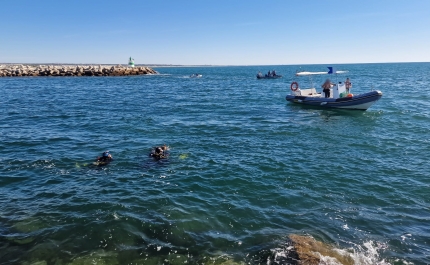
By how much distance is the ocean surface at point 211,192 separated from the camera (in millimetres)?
9242

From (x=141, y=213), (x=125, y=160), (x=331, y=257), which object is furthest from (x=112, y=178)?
(x=331, y=257)

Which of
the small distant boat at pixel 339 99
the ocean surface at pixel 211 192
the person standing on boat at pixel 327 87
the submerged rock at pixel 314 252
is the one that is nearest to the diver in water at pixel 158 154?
the ocean surface at pixel 211 192

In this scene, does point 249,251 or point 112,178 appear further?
point 112,178

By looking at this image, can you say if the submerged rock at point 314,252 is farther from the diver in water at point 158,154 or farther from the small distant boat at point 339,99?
the small distant boat at point 339,99

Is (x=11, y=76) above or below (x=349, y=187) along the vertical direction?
above

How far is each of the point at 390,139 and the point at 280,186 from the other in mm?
11631

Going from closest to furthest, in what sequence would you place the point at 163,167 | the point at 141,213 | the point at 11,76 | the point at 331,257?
1. the point at 331,257
2. the point at 141,213
3. the point at 163,167
4. the point at 11,76

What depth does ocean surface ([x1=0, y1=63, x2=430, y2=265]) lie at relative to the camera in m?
9.24

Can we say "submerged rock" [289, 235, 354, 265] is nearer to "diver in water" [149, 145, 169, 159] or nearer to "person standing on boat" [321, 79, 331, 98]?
"diver in water" [149, 145, 169, 159]

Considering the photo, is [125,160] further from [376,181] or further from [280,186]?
[376,181]

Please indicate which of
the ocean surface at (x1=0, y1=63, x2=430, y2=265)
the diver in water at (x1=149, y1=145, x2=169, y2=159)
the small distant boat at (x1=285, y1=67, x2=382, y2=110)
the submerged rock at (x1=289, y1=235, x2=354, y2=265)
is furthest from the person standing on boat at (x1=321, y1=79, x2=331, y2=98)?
the submerged rock at (x1=289, y1=235, x2=354, y2=265)

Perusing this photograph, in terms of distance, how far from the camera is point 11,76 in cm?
8175

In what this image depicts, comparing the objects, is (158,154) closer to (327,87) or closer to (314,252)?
(314,252)

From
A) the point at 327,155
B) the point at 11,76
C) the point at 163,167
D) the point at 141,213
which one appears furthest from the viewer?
the point at 11,76
